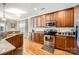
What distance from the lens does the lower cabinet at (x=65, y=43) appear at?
2893mm

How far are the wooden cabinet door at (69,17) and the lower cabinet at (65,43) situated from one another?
0.27 metres

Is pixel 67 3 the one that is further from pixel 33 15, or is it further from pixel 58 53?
pixel 58 53

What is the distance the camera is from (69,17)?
113 inches

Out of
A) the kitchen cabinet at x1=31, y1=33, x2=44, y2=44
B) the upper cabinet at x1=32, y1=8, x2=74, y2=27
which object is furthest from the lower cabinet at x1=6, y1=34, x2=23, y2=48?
the upper cabinet at x1=32, y1=8, x2=74, y2=27

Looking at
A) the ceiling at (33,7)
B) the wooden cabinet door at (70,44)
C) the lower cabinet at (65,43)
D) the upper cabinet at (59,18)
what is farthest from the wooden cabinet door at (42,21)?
the wooden cabinet door at (70,44)

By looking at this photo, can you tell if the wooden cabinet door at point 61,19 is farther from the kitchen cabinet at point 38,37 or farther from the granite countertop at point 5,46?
the granite countertop at point 5,46

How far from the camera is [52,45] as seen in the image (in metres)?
2.96

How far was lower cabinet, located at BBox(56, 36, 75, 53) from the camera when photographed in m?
2.89

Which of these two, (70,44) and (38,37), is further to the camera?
(38,37)

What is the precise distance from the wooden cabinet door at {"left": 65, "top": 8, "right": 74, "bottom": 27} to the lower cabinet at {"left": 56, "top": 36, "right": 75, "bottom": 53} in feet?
0.89

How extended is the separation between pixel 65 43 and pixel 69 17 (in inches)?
21.3

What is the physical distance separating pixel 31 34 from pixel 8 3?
790 millimetres

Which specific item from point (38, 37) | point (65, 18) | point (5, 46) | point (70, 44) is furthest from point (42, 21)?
point (5, 46)

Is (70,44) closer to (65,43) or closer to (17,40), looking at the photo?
(65,43)
